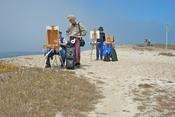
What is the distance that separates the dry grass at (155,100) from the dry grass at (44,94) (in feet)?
4.09

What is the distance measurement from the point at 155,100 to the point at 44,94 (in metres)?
3.05

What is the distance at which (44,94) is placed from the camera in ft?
44.7

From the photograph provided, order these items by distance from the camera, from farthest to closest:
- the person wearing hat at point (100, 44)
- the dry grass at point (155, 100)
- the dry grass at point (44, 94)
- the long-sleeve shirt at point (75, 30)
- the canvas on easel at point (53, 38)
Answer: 1. the person wearing hat at point (100, 44)
2. the long-sleeve shirt at point (75, 30)
3. the canvas on easel at point (53, 38)
4. the dry grass at point (155, 100)
5. the dry grass at point (44, 94)

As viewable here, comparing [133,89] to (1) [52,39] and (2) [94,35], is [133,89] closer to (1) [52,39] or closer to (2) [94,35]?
(1) [52,39]

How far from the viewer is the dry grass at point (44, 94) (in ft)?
39.2

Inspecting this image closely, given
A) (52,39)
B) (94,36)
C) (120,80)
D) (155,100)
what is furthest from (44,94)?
(94,36)

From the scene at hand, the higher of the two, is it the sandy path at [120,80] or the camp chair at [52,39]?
the camp chair at [52,39]

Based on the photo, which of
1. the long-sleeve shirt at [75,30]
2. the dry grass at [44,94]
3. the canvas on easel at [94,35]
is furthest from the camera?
the canvas on easel at [94,35]

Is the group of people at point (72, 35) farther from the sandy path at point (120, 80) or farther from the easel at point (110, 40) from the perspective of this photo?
the easel at point (110, 40)

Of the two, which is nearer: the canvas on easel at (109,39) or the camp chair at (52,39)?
the camp chair at (52,39)

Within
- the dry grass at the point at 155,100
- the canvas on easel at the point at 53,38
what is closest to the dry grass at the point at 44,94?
the dry grass at the point at 155,100

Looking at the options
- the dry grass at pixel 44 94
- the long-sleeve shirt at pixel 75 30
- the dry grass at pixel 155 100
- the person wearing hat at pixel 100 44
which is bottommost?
the dry grass at pixel 155 100

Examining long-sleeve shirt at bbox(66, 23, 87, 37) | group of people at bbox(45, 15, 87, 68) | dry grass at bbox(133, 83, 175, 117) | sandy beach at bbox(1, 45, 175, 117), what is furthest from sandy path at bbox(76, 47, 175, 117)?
long-sleeve shirt at bbox(66, 23, 87, 37)

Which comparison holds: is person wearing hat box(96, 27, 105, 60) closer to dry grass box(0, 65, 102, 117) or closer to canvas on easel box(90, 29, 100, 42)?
canvas on easel box(90, 29, 100, 42)
